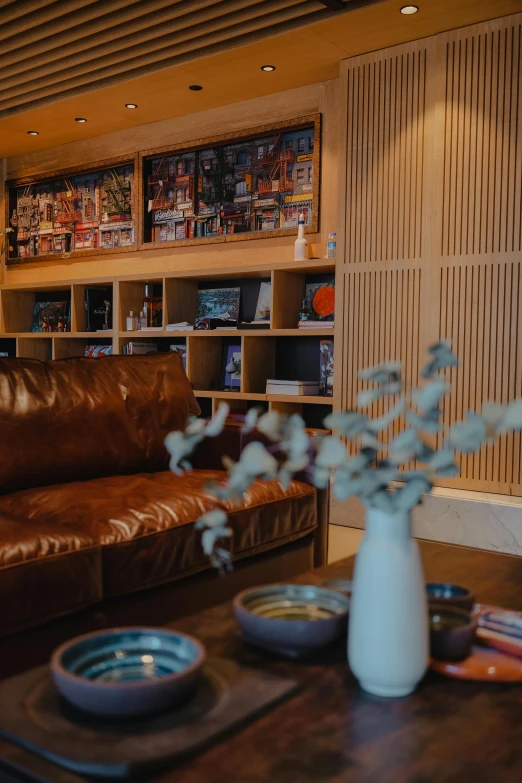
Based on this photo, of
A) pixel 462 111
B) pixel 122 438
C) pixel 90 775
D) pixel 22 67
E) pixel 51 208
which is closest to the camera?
pixel 90 775

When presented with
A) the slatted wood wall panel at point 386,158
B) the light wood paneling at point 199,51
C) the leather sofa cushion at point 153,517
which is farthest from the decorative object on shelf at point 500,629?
the light wood paneling at point 199,51

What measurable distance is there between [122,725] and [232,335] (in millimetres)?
3907

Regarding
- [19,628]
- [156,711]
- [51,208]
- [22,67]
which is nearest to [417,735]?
[156,711]

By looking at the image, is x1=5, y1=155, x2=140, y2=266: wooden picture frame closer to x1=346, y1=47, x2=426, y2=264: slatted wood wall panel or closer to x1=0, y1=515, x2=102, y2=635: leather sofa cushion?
x1=346, y1=47, x2=426, y2=264: slatted wood wall panel

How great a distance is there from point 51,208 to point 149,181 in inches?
48.8

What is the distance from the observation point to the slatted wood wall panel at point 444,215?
3.85m

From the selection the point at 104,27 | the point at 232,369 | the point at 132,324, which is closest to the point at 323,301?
the point at 232,369

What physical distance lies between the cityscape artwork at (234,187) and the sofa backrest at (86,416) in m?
2.15

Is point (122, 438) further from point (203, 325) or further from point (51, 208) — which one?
point (51, 208)

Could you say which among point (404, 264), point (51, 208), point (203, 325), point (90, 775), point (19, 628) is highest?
point (51, 208)

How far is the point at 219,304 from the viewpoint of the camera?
5352 millimetres

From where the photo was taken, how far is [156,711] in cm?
105

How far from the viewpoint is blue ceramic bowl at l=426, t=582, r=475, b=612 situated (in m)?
1.40

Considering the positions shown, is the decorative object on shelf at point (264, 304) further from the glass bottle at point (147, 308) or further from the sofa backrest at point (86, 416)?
the sofa backrest at point (86, 416)
